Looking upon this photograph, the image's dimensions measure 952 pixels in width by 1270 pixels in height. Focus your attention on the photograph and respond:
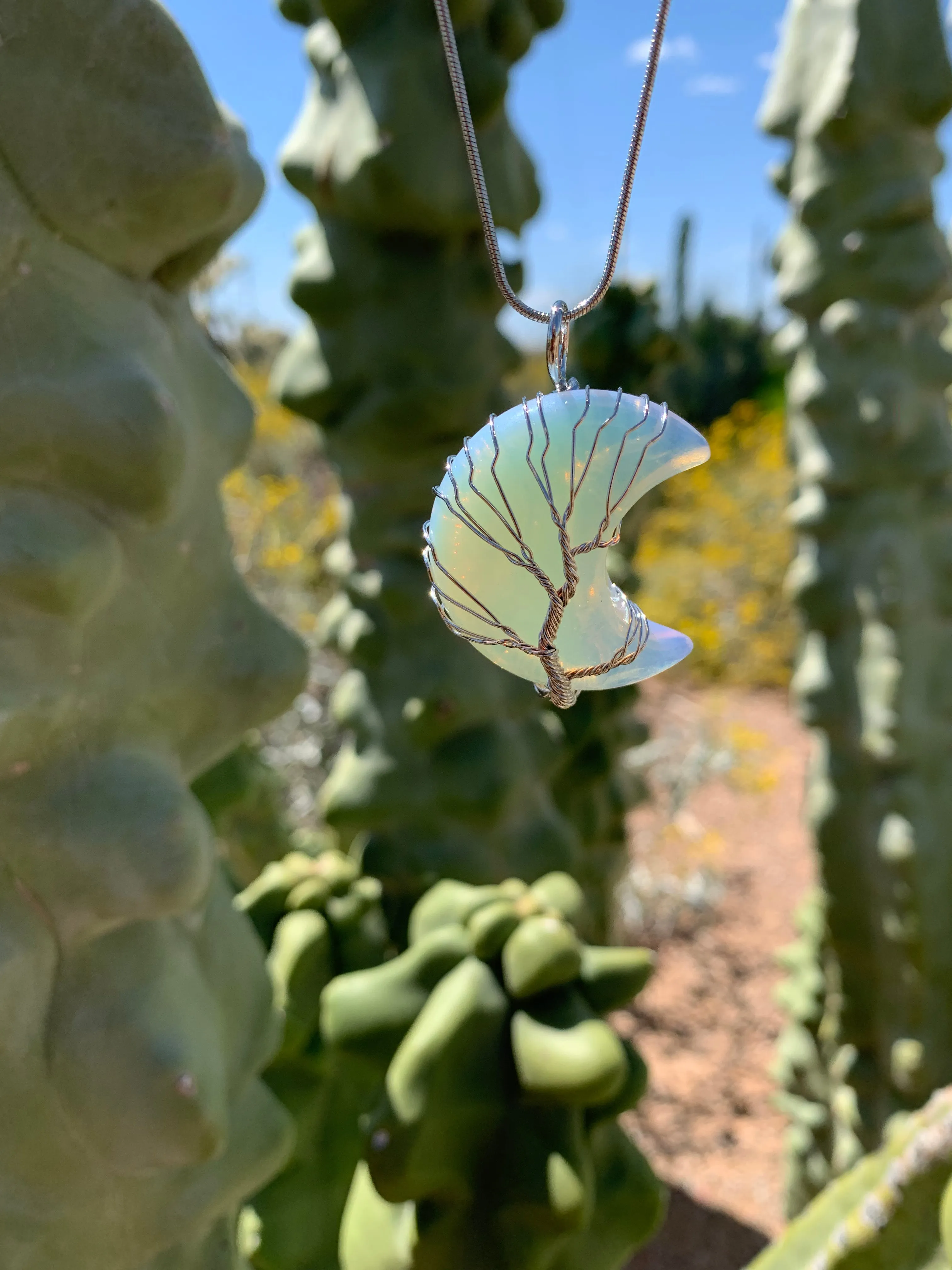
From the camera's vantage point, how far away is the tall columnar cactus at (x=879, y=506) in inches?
54.4

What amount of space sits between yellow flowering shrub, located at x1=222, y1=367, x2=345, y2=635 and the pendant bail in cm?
225

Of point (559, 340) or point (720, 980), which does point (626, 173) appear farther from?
point (720, 980)

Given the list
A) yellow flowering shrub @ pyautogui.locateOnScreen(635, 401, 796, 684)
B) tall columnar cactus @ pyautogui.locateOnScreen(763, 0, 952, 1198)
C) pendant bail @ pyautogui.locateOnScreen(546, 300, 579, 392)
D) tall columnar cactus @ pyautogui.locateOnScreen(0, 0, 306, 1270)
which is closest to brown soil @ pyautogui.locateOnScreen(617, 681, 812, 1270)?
yellow flowering shrub @ pyautogui.locateOnScreen(635, 401, 796, 684)

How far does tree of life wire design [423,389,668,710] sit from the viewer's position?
550 mm

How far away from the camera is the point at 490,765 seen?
1.16 metres

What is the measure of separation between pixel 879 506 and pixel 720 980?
1.82 m

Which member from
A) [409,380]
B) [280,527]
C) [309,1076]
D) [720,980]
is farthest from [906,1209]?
[280,527]

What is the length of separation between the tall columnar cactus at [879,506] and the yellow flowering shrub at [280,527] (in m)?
1.62

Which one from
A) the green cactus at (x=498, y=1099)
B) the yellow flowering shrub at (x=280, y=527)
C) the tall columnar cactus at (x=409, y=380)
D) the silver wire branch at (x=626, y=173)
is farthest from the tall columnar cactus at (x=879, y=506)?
the yellow flowering shrub at (x=280, y=527)

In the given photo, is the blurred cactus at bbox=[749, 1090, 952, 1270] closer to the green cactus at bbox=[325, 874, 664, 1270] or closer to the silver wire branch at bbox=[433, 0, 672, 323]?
→ the green cactus at bbox=[325, 874, 664, 1270]

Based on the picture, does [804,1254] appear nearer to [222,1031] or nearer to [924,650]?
[222,1031]

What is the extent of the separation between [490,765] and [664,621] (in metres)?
3.73

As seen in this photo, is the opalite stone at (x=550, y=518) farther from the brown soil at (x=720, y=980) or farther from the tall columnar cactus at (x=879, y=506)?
the brown soil at (x=720, y=980)

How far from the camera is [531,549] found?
1.85ft
